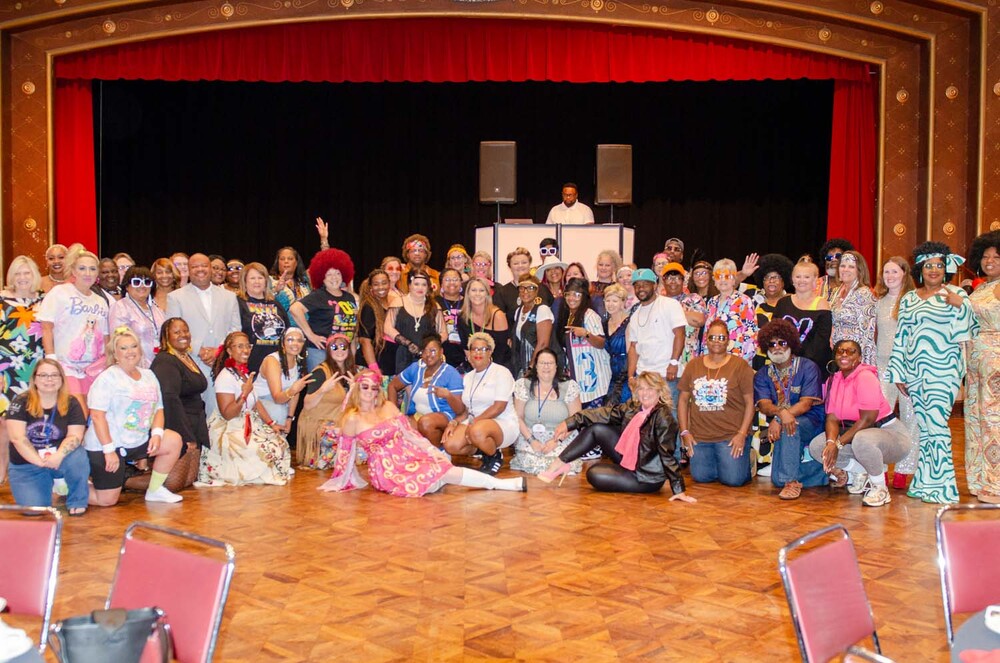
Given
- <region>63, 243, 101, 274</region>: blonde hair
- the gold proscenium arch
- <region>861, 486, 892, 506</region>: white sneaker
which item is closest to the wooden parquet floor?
<region>861, 486, 892, 506</region>: white sneaker

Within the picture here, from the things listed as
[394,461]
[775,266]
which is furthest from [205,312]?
[775,266]

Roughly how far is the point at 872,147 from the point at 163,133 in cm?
889

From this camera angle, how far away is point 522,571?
189 inches

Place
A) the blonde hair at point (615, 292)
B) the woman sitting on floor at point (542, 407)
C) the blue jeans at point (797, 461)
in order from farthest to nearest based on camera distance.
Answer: the blonde hair at point (615, 292), the woman sitting on floor at point (542, 407), the blue jeans at point (797, 461)

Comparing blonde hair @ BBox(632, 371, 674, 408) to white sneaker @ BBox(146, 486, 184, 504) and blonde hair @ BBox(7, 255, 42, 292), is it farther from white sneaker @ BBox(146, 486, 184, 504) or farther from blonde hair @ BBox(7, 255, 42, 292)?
blonde hair @ BBox(7, 255, 42, 292)

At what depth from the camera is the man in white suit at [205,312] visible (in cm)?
716

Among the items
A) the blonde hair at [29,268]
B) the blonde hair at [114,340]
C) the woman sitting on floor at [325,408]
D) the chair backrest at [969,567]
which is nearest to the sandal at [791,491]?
the woman sitting on floor at [325,408]

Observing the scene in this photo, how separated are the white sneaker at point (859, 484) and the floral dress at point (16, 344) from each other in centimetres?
540

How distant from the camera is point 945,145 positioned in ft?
35.0

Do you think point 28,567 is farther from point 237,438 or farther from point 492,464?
point 492,464

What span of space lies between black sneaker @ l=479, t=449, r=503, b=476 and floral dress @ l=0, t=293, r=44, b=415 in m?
3.05

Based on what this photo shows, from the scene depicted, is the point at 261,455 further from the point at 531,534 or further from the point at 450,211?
the point at 450,211

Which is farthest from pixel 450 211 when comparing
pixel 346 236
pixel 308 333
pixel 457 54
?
pixel 308 333

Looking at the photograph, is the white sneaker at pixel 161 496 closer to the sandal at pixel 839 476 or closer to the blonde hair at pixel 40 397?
the blonde hair at pixel 40 397
